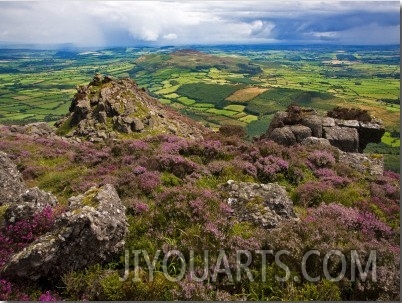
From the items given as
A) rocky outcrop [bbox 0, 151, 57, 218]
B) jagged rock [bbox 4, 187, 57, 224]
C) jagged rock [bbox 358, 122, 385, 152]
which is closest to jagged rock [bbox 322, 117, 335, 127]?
jagged rock [bbox 358, 122, 385, 152]

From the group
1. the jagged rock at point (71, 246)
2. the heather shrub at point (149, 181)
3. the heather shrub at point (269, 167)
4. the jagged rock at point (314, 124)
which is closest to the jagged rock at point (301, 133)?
the jagged rock at point (314, 124)

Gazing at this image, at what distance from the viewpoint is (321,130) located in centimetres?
2888

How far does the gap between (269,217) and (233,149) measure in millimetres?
9261

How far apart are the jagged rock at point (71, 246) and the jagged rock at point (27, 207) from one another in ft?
6.62

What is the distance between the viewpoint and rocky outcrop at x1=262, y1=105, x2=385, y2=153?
27.7 m

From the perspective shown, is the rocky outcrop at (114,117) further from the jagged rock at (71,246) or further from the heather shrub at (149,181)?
the jagged rock at (71,246)

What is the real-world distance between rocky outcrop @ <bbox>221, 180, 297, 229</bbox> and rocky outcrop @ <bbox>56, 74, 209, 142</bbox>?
2567 centimetres

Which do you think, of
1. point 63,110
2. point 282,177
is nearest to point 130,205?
point 282,177

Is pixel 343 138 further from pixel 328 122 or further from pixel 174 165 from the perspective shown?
pixel 174 165

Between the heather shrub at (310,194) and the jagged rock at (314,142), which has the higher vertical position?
the jagged rock at (314,142)

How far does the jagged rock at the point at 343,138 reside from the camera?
93.1ft

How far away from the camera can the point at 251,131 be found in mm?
116250

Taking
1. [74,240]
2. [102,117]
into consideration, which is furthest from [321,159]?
[102,117]

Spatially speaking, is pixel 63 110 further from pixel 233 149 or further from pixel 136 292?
pixel 136 292
